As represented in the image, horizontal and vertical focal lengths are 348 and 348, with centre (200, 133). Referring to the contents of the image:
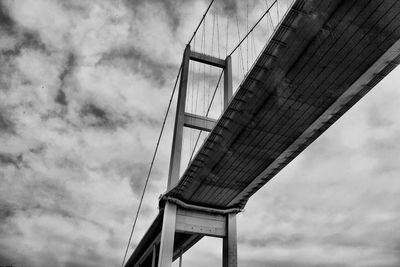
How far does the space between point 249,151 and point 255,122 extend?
2.23 m

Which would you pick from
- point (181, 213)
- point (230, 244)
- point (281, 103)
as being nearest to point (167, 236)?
point (181, 213)

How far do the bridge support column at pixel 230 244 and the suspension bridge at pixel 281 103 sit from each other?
0.20 ft

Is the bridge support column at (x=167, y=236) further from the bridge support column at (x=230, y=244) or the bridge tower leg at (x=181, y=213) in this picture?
the bridge support column at (x=230, y=244)

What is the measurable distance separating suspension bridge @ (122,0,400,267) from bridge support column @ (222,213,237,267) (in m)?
0.06

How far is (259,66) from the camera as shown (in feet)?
38.4

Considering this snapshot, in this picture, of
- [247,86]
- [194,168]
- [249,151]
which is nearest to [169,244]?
[194,168]

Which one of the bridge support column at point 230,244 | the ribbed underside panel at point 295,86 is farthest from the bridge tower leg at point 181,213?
the ribbed underside panel at point 295,86

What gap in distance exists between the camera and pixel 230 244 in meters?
20.8

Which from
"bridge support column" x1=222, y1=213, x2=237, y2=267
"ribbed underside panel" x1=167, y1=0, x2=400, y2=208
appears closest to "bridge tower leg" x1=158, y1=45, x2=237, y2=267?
"bridge support column" x1=222, y1=213, x2=237, y2=267

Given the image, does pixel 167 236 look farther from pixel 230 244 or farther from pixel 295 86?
pixel 295 86

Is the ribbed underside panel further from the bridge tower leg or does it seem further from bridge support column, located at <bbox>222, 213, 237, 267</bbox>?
bridge support column, located at <bbox>222, 213, 237, 267</bbox>

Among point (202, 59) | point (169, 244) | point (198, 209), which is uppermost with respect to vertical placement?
point (202, 59)

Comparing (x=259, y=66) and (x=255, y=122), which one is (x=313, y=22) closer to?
(x=259, y=66)

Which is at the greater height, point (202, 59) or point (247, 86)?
point (202, 59)
